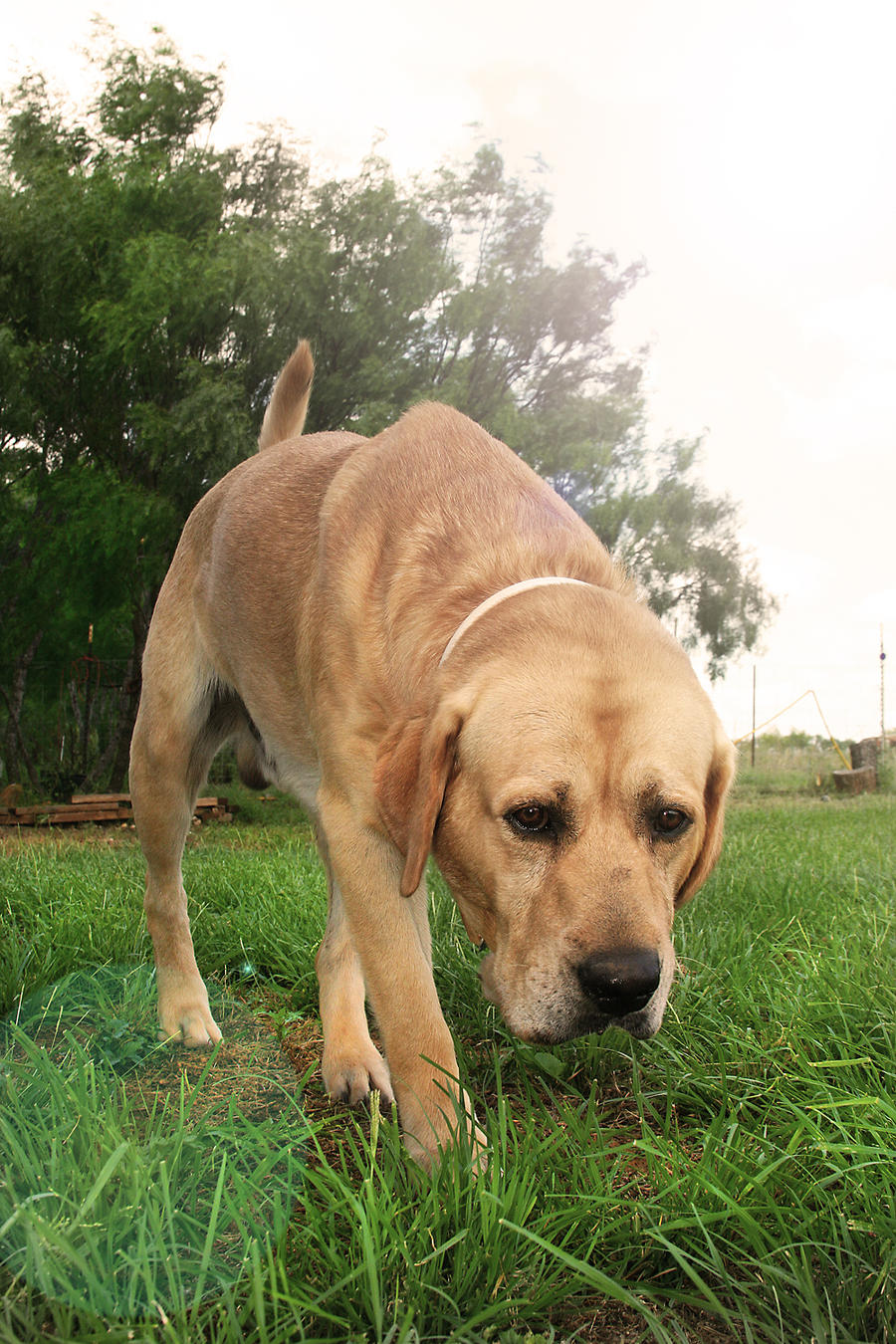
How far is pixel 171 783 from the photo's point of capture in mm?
3861

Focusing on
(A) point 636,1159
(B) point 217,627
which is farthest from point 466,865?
(B) point 217,627

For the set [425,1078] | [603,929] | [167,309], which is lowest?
[425,1078]

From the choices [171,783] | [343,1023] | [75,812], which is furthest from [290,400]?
[75,812]

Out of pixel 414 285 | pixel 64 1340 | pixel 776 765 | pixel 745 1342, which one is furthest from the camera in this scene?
pixel 776 765

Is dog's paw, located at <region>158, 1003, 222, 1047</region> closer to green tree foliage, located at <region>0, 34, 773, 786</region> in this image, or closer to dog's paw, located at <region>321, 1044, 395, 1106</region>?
dog's paw, located at <region>321, 1044, 395, 1106</region>

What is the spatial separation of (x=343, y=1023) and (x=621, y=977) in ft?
4.88

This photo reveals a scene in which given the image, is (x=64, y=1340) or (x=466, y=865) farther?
(x=466, y=865)

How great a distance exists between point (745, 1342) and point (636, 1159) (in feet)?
2.50

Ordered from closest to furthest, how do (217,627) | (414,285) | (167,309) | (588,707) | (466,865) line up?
(588,707), (466,865), (217,627), (167,309), (414,285)

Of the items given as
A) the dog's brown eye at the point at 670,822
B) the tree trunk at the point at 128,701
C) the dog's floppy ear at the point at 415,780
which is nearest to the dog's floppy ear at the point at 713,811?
the dog's brown eye at the point at 670,822

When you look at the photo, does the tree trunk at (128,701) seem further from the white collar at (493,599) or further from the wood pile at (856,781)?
the white collar at (493,599)

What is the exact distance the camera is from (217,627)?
3869 millimetres

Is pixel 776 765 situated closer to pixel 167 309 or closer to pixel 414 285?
pixel 414 285

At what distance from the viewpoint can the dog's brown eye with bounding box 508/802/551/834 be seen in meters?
2.33
